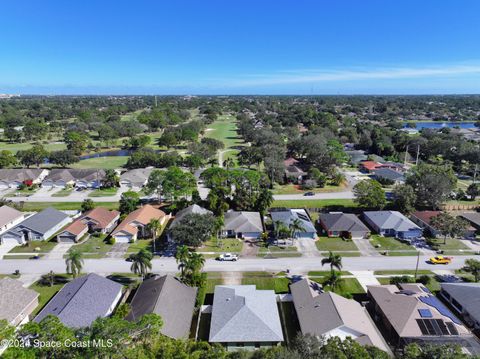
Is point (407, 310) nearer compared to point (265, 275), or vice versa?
point (407, 310)

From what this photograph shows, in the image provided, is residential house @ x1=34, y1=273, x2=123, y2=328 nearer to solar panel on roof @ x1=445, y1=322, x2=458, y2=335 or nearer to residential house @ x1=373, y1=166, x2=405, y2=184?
solar panel on roof @ x1=445, y1=322, x2=458, y2=335

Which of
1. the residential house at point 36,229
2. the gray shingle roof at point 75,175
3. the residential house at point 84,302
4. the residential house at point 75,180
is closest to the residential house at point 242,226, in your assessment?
the residential house at point 84,302

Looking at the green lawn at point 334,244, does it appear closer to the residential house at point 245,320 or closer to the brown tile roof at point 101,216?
the residential house at point 245,320

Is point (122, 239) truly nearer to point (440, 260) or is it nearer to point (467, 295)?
point (467, 295)

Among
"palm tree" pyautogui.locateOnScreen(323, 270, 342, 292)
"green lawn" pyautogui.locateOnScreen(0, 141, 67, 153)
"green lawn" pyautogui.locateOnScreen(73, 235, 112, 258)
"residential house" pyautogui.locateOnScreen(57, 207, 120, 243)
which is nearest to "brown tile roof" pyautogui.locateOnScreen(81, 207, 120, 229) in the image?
"residential house" pyautogui.locateOnScreen(57, 207, 120, 243)

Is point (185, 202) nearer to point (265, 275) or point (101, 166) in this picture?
point (265, 275)

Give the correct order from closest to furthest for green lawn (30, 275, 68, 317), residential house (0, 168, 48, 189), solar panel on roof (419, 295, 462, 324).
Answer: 1. solar panel on roof (419, 295, 462, 324)
2. green lawn (30, 275, 68, 317)
3. residential house (0, 168, 48, 189)

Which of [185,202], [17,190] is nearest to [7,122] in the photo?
[17,190]
